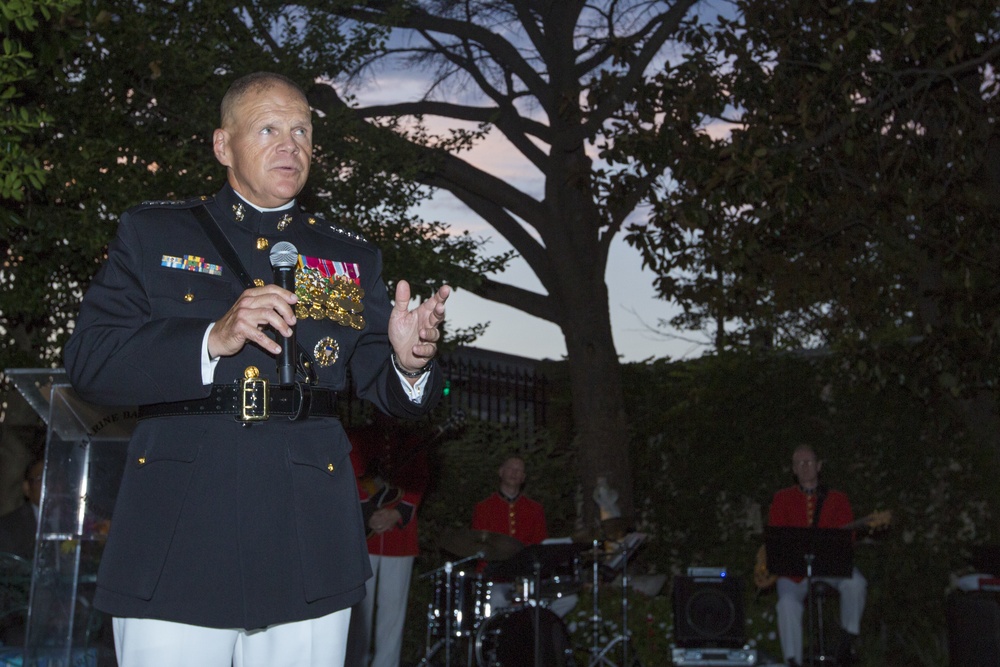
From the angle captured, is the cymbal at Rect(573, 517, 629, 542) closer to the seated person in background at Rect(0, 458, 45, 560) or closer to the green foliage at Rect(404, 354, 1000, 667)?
the green foliage at Rect(404, 354, 1000, 667)

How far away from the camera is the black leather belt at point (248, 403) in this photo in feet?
8.30

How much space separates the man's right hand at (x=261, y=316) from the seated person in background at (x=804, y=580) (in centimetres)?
949

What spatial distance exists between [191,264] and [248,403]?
390 mm

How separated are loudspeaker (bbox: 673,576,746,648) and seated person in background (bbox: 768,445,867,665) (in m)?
Result: 0.50

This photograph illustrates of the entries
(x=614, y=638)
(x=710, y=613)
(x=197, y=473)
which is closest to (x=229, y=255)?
(x=197, y=473)

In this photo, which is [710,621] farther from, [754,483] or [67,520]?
[67,520]

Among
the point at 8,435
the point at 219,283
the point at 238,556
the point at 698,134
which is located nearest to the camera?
the point at 238,556

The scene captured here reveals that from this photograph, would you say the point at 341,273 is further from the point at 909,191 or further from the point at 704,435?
the point at 704,435

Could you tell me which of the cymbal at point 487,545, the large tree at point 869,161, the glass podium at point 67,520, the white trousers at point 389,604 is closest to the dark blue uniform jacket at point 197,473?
the glass podium at point 67,520

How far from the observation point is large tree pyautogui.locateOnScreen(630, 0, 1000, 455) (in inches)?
345

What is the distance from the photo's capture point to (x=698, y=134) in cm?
957

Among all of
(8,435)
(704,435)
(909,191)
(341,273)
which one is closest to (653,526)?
(704,435)

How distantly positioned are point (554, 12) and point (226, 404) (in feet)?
40.9

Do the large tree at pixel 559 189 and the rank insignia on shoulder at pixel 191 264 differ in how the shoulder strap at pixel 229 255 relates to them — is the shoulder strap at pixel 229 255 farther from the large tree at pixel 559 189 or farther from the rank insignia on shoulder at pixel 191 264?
the large tree at pixel 559 189
